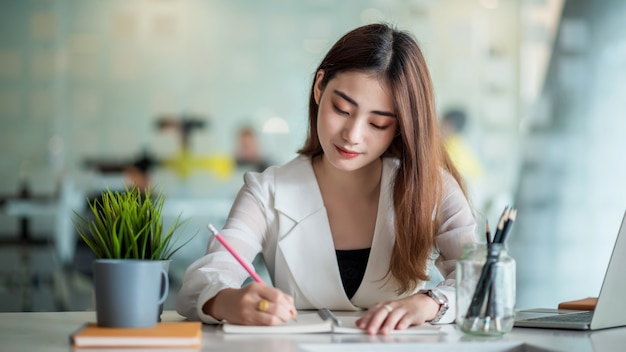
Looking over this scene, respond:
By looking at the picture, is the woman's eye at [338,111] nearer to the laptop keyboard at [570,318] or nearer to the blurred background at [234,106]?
the laptop keyboard at [570,318]

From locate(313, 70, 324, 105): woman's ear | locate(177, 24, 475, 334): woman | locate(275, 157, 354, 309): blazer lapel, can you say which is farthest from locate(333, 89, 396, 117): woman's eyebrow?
locate(275, 157, 354, 309): blazer lapel

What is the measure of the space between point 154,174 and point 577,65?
107 inches

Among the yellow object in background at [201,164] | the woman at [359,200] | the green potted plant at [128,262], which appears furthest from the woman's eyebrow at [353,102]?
the yellow object in background at [201,164]

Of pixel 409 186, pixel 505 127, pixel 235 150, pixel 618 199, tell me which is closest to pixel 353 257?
pixel 409 186

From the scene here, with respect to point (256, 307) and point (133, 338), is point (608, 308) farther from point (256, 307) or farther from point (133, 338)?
point (133, 338)

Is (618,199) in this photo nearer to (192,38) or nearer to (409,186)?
(192,38)

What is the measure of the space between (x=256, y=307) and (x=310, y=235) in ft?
1.65

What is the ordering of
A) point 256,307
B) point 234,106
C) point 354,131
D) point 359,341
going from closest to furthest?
1. point 359,341
2. point 256,307
3. point 354,131
4. point 234,106

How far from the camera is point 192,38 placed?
4.88 m

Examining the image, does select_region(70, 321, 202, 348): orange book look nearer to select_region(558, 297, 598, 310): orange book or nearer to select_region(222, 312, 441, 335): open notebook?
select_region(222, 312, 441, 335): open notebook

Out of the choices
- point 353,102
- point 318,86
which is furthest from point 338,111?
point 318,86

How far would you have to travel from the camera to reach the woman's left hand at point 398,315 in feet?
4.78

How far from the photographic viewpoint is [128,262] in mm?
1323

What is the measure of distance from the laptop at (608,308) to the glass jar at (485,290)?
0.60ft
